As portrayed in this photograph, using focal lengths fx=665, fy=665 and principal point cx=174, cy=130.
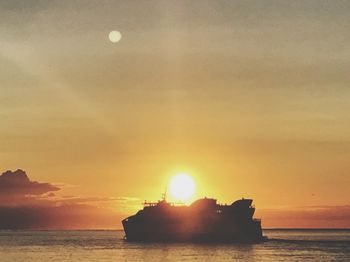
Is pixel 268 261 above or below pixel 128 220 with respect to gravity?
below

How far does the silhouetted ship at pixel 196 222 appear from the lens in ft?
558

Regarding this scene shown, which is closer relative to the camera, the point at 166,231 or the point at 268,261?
the point at 268,261

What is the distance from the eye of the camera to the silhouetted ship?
170000 millimetres

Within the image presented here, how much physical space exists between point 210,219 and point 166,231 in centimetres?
1174

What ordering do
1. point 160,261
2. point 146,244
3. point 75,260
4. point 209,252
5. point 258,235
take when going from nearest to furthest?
point 160,261
point 75,260
point 209,252
point 146,244
point 258,235

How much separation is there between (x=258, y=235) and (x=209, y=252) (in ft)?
139

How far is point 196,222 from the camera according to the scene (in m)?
172

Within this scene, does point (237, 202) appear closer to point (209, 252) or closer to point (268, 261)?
point (209, 252)

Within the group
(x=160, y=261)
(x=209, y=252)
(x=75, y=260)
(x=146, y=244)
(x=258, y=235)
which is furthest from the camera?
(x=258, y=235)

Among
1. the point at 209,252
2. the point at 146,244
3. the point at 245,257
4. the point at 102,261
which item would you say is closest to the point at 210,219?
the point at 146,244

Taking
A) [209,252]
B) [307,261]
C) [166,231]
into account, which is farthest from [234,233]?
[307,261]

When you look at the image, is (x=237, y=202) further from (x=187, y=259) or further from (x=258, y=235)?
(x=187, y=259)

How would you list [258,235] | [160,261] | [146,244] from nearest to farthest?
1. [160,261]
2. [146,244]
3. [258,235]

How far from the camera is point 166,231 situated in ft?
560
